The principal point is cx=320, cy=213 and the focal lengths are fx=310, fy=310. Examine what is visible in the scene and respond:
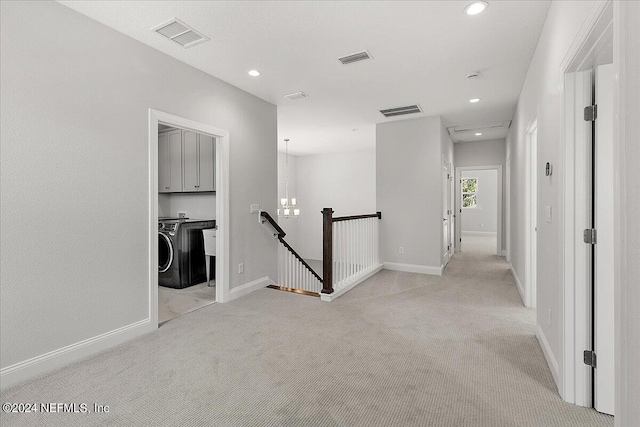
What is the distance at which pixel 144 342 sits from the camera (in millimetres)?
2607

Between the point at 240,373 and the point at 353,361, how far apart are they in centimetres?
80

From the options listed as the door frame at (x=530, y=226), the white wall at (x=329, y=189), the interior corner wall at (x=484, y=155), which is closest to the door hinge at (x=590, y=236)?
the door frame at (x=530, y=226)

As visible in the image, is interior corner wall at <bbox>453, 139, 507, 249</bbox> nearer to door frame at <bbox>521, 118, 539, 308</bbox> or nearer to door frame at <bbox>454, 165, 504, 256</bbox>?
door frame at <bbox>454, 165, 504, 256</bbox>

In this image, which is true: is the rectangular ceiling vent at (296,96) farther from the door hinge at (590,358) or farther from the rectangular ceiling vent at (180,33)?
the door hinge at (590,358)

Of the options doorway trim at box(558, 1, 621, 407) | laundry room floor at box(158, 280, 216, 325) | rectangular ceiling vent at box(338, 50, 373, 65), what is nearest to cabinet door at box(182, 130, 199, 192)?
laundry room floor at box(158, 280, 216, 325)

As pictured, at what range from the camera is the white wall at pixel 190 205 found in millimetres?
5172

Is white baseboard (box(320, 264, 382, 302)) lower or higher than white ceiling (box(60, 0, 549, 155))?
lower

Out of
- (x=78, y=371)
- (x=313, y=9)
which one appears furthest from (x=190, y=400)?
(x=313, y=9)

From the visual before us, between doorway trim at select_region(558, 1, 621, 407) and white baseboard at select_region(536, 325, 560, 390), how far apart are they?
17cm

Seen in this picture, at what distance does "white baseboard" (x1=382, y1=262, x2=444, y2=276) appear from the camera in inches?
199

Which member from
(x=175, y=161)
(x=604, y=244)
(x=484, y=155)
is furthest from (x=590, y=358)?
(x=484, y=155)

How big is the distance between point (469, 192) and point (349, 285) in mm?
9630

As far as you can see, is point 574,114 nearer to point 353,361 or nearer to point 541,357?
point 541,357

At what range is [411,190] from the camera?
17.4ft
